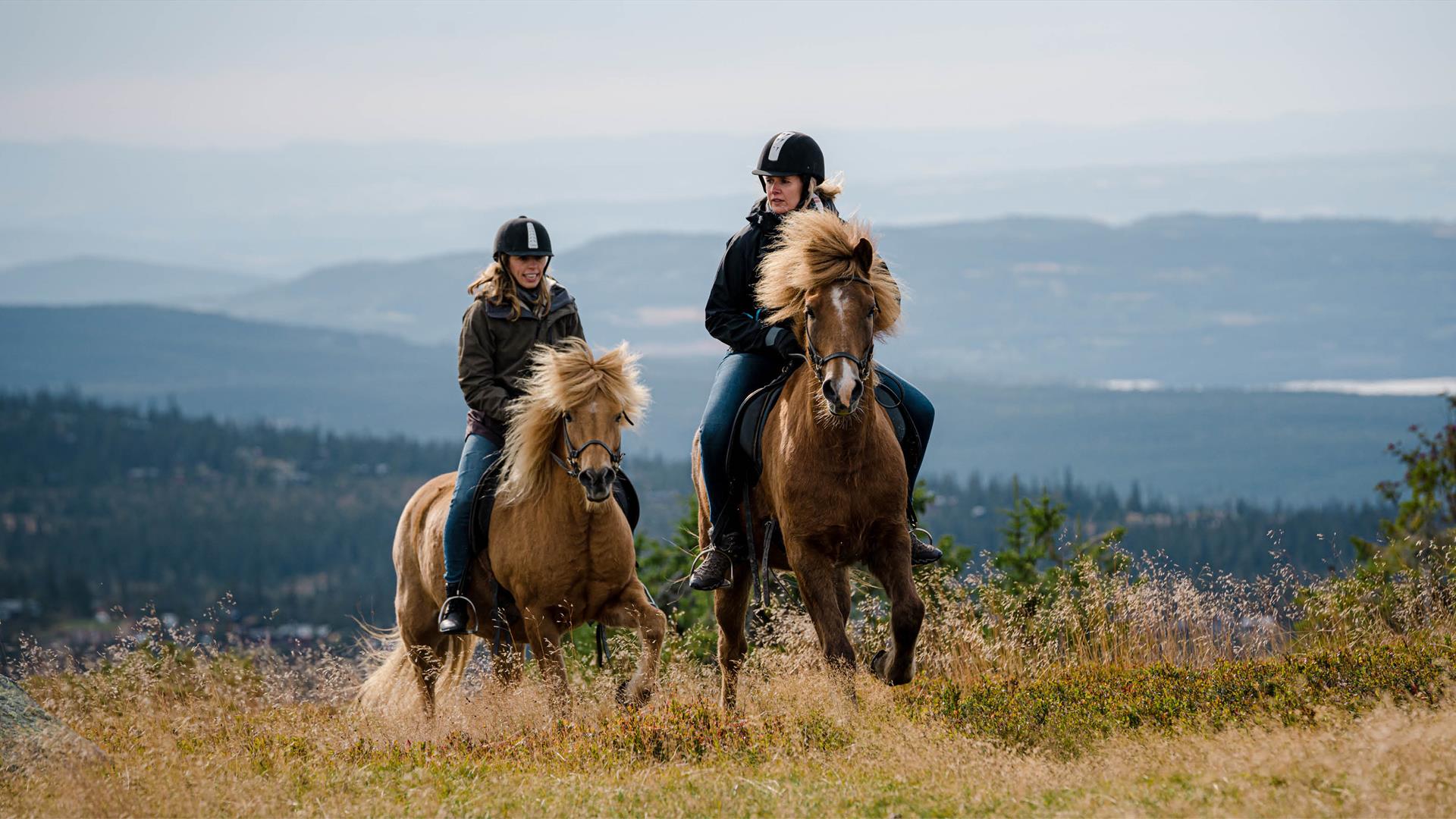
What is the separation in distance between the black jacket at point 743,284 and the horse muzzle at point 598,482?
119 centimetres

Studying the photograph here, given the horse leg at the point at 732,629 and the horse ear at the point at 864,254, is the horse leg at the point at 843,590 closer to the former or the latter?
the horse leg at the point at 732,629

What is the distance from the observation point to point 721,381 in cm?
973

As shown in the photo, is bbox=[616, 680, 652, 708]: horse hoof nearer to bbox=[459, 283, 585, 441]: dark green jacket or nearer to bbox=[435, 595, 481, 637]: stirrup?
bbox=[435, 595, 481, 637]: stirrup

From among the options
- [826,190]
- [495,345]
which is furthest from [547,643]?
[826,190]

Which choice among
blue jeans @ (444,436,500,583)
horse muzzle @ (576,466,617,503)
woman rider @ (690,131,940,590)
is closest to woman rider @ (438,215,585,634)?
blue jeans @ (444,436,500,583)

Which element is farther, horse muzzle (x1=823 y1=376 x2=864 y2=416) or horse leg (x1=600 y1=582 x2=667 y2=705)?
horse leg (x1=600 y1=582 x2=667 y2=705)

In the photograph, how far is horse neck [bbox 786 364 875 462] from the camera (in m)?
8.21

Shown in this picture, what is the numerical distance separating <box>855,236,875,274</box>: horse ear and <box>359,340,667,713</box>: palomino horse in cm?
223

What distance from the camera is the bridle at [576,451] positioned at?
9.66 metres

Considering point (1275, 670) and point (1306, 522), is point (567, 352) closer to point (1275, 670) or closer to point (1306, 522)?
point (1275, 670)

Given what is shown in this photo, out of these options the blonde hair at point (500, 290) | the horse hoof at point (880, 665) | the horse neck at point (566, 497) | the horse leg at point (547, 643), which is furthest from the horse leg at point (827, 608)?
the blonde hair at point (500, 290)

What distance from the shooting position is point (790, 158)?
31.0 ft

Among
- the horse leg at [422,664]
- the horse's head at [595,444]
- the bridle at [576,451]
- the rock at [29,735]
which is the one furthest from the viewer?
the horse leg at [422,664]

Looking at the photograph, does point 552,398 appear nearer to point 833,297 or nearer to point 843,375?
point 833,297
